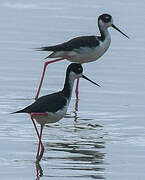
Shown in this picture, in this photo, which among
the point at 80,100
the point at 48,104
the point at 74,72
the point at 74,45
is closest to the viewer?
the point at 48,104

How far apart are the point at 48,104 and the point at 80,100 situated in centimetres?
338

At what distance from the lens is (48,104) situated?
11.1m

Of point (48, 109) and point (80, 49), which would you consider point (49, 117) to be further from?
point (80, 49)

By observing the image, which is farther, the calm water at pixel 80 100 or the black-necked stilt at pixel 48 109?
the black-necked stilt at pixel 48 109

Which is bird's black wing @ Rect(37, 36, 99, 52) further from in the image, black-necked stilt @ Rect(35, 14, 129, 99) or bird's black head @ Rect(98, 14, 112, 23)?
bird's black head @ Rect(98, 14, 112, 23)

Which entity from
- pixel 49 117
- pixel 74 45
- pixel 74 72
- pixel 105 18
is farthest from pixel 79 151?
pixel 105 18

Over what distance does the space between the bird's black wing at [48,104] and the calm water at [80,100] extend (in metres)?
0.52

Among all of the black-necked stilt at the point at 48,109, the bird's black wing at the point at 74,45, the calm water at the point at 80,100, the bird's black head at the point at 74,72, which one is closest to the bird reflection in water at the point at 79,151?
the calm water at the point at 80,100

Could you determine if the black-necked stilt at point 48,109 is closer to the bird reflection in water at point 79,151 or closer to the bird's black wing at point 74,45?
the bird reflection in water at point 79,151

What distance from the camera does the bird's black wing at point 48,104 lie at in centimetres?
1086

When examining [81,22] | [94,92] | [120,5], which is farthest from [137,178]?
[120,5]

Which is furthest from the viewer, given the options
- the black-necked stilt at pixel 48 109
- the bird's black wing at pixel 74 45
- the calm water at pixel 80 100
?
the bird's black wing at pixel 74 45

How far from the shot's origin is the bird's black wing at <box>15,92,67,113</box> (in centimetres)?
1086

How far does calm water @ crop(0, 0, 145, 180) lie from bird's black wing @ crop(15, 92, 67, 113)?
520 millimetres
